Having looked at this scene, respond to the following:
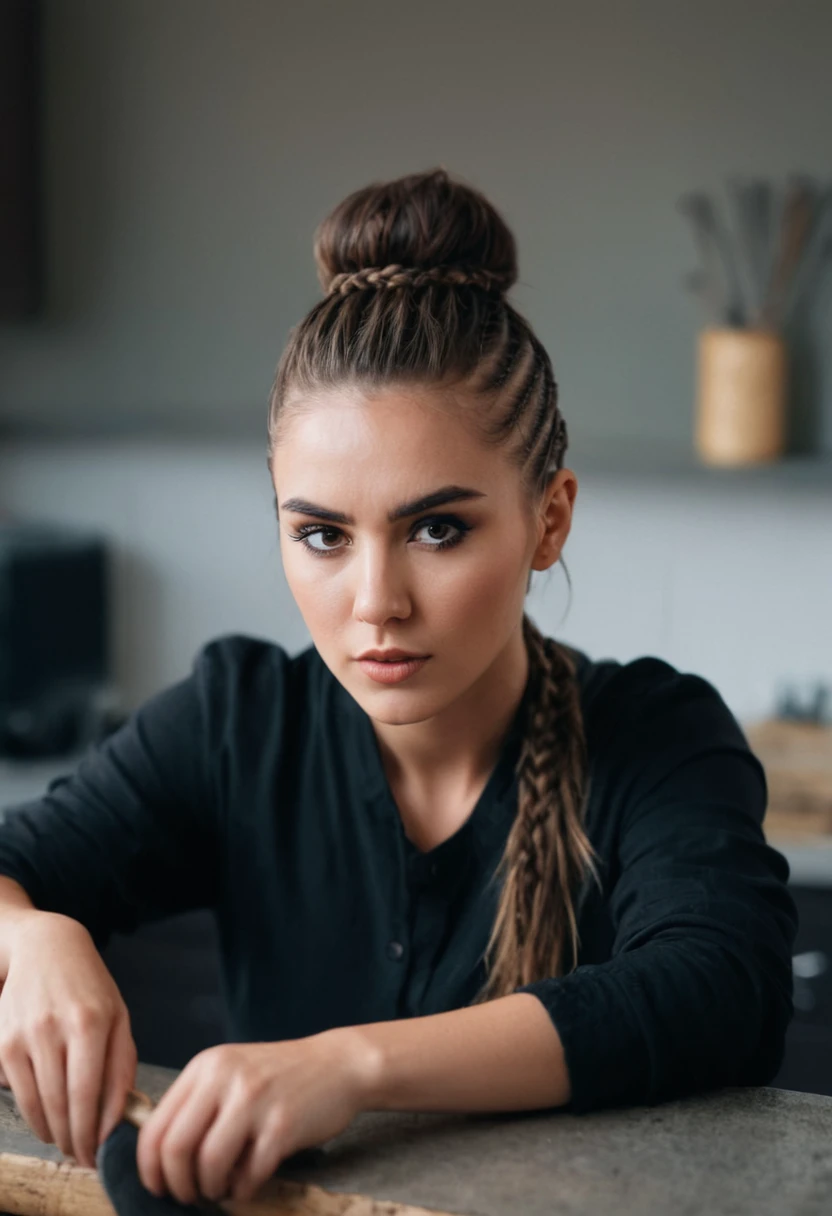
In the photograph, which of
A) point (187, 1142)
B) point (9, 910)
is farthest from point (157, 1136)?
point (9, 910)

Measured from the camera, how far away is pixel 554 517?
115 cm

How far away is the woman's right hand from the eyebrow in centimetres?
32

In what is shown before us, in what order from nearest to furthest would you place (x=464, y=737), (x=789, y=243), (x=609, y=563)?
1. (x=464, y=737)
2. (x=789, y=243)
3. (x=609, y=563)

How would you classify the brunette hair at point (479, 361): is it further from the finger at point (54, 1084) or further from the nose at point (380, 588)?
the finger at point (54, 1084)

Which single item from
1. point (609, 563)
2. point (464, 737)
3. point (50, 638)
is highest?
point (464, 737)

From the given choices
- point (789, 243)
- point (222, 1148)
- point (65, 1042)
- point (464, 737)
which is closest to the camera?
point (222, 1148)

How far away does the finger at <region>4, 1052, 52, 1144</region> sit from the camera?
805mm

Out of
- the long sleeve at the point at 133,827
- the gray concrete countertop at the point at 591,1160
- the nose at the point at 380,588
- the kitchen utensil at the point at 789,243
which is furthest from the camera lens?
the kitchen utensil at the point at 789,243

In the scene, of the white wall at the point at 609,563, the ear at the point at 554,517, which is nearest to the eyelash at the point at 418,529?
the ear at the point at 554,517

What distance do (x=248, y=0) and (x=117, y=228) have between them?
1.56 ft

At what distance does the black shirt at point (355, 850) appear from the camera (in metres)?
0.99

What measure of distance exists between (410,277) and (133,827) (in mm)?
508

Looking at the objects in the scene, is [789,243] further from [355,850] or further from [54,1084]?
[54,1084]

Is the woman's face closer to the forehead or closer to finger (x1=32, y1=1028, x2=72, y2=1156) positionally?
the forehead
